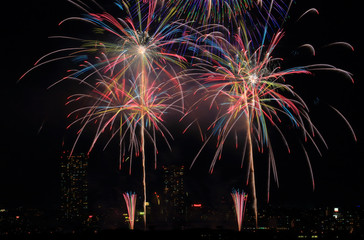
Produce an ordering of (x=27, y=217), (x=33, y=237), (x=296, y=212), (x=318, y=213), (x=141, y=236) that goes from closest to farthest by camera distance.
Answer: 1. (x=141, y=236)
2. (x=33, y=237)
3. (x=27, y=217)
4. (x=296, y=212)
5. (x=318, y=213)

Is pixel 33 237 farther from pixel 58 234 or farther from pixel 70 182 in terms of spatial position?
pixel 70 182

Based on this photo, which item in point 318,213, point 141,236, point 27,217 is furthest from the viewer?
point 318,213

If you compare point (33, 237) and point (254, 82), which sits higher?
point (254, 82)

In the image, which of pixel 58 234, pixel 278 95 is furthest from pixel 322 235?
pixel 58 234

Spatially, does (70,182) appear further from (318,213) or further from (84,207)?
(318,213)

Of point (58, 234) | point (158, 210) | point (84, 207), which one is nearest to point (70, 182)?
point (84, 207)

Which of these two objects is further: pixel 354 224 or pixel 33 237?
pixel 354 224
